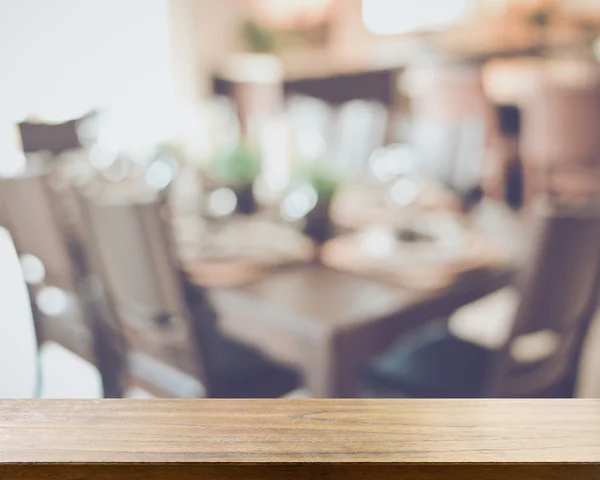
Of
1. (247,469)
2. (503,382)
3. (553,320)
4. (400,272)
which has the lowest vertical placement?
(503,382)

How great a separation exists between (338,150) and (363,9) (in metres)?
2.67

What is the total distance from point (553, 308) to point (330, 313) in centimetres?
44

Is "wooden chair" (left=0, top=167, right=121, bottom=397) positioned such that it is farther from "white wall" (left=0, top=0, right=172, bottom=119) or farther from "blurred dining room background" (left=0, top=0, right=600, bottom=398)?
"white wall" (left=0, top=0, right=172, bottom=119)

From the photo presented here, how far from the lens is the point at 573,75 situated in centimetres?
355

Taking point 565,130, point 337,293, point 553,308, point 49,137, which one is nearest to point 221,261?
point 337,293

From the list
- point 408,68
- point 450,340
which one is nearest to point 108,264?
point 450,340

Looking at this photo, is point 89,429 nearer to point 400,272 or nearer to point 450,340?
point 400,272

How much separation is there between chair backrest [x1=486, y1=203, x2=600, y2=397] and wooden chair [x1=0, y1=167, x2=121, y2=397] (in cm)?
77

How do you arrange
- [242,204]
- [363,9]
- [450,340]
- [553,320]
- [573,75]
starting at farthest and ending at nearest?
[363,9]
[573,75]
[242,204]
[450,340]
[553,320]

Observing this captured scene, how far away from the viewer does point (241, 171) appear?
1.55 metres

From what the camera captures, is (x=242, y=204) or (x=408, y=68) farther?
(x=408, y=68)

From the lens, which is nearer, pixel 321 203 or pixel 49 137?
pixel 49 137

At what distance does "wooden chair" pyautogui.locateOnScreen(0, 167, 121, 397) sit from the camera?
3.83 ft

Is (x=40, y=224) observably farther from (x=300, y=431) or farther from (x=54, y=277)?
(x=300, y=431)
